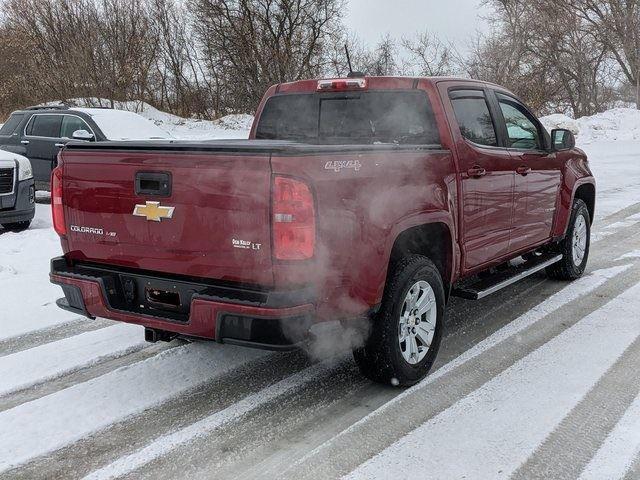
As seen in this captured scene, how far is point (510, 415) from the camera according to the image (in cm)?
346

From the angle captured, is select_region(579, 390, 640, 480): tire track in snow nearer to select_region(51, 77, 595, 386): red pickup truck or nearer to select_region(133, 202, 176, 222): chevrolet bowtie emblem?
select_region(51, 77, 595, 386): red pickup truck

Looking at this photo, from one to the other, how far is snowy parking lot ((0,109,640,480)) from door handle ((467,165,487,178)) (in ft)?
3.94

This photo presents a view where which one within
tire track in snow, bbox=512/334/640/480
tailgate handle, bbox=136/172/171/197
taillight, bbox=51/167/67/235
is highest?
tailgate handle, bbox=136/172/171/197

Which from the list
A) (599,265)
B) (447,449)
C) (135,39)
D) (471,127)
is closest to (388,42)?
(135,39)

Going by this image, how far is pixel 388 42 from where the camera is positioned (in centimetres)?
3064

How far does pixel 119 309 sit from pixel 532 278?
14.5ft

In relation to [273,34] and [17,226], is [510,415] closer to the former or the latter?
[17,226]

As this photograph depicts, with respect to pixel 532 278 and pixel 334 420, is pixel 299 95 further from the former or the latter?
pixel 532 278

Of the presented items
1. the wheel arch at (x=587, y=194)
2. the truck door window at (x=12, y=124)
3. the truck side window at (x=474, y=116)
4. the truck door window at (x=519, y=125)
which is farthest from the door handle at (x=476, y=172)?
the truck door window at (x=12, y=124)

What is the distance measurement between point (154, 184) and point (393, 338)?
1562 millimetres

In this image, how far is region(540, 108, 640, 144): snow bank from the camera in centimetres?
2616

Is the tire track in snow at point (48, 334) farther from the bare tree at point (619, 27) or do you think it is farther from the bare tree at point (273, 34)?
the bare tree at point (619, 27)

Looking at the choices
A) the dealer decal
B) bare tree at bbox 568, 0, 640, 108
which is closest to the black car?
the dealer decal

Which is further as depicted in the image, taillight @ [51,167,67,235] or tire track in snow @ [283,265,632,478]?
taillight @ [51,167,67,235]
